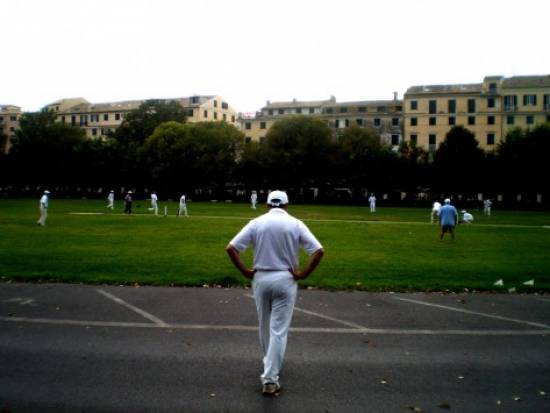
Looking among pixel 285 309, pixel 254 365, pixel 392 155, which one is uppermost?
pixel 392 155

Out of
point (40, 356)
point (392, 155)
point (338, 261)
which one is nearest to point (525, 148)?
point (392, 155)

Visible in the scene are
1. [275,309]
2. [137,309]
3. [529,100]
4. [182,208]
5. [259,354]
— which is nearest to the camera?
[275,309]

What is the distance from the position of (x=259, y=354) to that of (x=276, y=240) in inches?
78.4

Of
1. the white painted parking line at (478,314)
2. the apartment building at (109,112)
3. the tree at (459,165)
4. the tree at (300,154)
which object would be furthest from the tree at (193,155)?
the white painted parking line at (478,314)

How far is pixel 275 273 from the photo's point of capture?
18.5ft

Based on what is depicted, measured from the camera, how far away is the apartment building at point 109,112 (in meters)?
116

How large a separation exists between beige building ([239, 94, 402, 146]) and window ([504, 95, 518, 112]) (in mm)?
19460

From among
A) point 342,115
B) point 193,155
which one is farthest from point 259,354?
point 342,115

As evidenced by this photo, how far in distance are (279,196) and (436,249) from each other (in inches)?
576

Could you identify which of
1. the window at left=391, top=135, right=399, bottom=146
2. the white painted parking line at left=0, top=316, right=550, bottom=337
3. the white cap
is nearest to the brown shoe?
the white cap

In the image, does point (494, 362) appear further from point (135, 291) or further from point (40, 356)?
point (135, 291)

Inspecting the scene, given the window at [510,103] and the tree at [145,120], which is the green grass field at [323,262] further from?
the tree at [145,120]

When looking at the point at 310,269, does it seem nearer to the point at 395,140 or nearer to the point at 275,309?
the point at 275,309

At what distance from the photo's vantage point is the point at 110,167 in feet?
293
